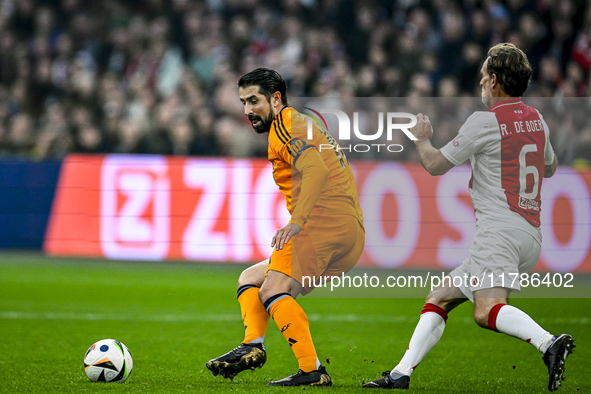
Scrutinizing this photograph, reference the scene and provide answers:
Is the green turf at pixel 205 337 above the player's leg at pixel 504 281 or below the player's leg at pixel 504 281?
below

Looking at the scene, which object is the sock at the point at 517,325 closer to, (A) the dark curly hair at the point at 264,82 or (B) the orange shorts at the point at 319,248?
(B) the orange shorts at the point at 319,248

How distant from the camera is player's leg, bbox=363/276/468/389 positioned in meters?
3.88

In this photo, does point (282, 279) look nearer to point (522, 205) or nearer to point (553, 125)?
point (522, 205)

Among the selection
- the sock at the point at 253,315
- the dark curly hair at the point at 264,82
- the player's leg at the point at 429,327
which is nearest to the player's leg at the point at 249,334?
the sock at the point at 253,315

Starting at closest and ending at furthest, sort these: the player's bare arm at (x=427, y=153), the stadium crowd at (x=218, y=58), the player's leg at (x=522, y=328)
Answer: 1. the player's leg at (x=522, y=328)
2. the player's bare arm at (x=427, y=153)
3. the stadium crowd at (x=218, y=58)

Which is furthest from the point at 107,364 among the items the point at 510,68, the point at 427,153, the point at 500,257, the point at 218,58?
the point at 218,58

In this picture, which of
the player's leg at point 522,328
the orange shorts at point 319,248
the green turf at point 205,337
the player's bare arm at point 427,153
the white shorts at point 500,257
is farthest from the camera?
the green turf at point 205,337

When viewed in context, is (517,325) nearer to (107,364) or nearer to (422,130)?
(422,130)

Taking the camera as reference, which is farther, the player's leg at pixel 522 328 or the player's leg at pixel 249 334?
the player's leg at pixel 249 334

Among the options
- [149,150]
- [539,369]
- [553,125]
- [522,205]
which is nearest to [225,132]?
[149,150]

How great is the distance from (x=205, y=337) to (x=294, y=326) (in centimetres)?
241

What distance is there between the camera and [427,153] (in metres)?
3.68

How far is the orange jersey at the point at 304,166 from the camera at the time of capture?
3896 millimetres

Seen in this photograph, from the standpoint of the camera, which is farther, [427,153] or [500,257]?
[427,153]
